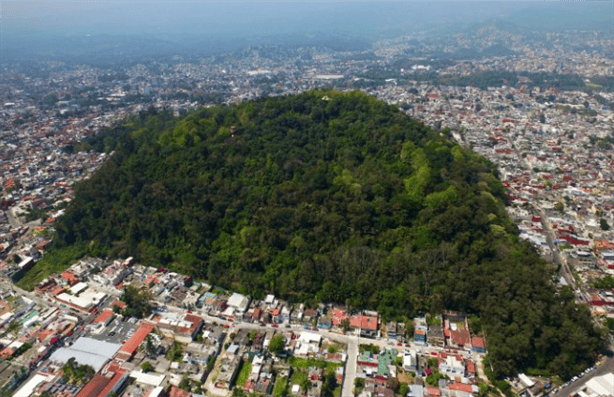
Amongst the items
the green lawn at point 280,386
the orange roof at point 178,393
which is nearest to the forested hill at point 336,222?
the green lawn at point 280,386

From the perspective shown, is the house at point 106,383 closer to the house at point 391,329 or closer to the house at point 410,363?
the house at point 391,329

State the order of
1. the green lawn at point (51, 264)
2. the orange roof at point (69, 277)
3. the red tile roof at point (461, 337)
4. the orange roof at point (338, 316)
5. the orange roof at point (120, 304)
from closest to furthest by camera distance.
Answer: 1. the red tile roof at point (461, 337)
2. the orange roof at point (338, 316)
3. the orange roof at point (120, 304)
4. the orange roof at point (69, 277)
5. the green lawn at point (51, 264)

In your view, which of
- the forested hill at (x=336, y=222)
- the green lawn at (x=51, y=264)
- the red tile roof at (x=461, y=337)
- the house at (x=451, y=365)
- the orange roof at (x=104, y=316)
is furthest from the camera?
the green lawn at (x=51, y=264)

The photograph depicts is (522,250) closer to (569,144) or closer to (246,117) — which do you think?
(246,117)

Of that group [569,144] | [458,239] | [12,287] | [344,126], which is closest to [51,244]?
[12,287]

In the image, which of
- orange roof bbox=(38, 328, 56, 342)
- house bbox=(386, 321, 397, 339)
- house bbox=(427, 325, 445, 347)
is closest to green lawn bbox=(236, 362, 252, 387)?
house bbox=(386, 321, 397, 339)

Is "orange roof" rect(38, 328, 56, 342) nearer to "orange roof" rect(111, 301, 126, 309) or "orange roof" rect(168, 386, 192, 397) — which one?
"orange roof" rect(111, 301, 126, 309)

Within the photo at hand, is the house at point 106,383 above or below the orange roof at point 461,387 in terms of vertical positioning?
above

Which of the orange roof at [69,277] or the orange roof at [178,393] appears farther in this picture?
the orange roof at [69,277]
